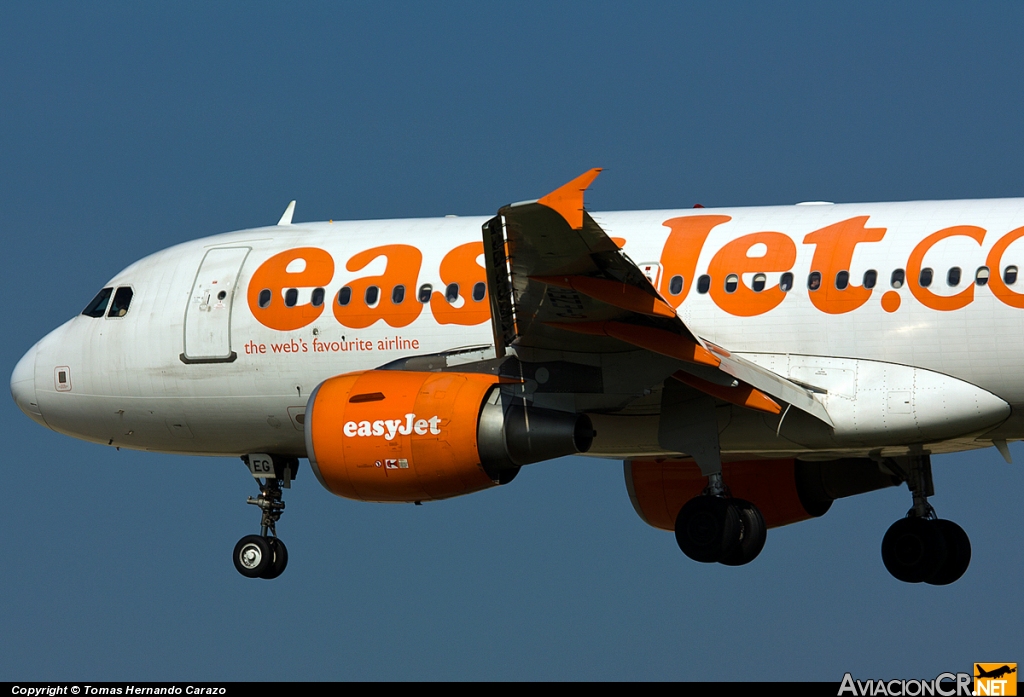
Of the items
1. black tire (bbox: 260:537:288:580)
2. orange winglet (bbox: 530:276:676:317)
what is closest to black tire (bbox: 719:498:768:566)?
orange winglet (bbox: 530:276:676:317)

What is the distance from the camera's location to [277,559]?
22750 millimetres

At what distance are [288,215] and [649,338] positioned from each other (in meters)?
7.85

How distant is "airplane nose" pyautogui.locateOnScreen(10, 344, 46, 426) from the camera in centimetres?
2373

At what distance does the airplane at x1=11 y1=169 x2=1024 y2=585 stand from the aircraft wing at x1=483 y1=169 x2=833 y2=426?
3cm

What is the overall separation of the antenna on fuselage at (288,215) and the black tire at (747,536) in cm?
820

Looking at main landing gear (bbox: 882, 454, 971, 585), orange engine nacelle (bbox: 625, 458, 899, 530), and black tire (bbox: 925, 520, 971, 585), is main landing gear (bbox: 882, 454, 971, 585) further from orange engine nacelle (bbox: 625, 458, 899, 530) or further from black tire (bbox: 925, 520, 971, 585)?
orange engine nacelle (bbox: 625, 458, 899, 530)

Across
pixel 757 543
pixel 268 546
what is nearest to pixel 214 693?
pixel 268 546

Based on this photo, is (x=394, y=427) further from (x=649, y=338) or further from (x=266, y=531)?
(x=266, y=531)

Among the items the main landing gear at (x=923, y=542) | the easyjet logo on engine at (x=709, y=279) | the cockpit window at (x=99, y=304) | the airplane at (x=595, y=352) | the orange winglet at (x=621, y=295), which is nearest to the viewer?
the orange winglet at (x=621, y=295)

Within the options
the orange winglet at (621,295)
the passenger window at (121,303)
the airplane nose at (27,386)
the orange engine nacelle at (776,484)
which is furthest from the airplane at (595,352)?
the airplane nose at (27,386)

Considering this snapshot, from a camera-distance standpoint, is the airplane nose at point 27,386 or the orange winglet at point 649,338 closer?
the orange winglet at point 649,338

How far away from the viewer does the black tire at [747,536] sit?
19.5 meters

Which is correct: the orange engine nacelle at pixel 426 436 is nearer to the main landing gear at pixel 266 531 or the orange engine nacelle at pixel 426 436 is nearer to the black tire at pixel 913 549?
the main landing gear at pixel 266 531

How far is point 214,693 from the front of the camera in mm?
17703
